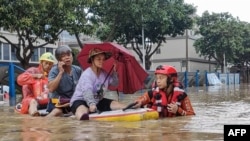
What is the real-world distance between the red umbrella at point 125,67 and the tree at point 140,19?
18425mm

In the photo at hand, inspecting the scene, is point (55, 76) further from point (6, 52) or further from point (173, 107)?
point (6, 52)

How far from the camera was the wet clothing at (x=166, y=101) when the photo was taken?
660 cm

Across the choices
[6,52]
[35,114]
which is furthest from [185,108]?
[6,52]

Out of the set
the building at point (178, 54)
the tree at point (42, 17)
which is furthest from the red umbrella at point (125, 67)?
the building at point (178, 54)

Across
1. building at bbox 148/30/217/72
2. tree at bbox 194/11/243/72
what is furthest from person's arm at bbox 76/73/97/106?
building at bbox 148/30/217/72

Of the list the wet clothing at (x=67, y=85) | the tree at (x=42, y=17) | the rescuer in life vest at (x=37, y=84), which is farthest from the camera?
the tree at (x=42, y=17)

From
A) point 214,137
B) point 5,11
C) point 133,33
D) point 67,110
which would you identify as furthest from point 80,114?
point 133,33

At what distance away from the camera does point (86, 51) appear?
7.24 meters

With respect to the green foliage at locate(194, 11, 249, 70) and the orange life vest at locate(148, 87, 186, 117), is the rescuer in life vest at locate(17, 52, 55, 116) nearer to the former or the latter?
the orange life vest at locate(148, 87, 186, 117)

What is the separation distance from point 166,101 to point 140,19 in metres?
21.3

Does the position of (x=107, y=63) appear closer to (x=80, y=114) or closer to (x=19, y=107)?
(x=80, y=114)

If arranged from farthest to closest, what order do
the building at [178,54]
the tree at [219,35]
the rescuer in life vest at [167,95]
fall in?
the building at [178,54] < the tree at [219,35] < the rescuer in life vest at [167,95]

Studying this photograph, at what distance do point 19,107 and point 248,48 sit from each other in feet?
153

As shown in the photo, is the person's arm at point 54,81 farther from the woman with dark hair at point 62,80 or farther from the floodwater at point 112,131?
the floodwater at point 112,131
